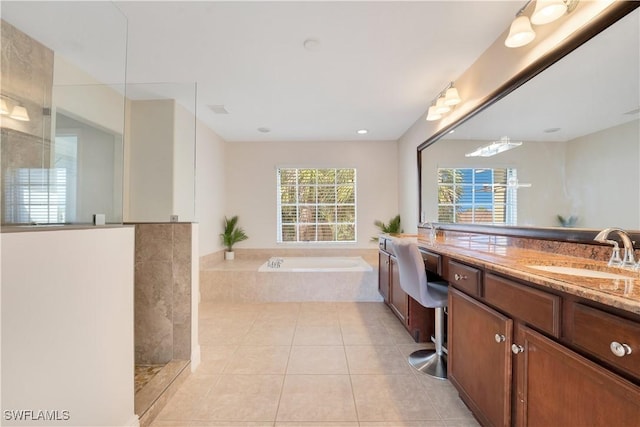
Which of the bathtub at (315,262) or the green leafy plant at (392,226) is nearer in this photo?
the bathtub at (315,262)

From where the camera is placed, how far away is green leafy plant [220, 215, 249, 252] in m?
4.58

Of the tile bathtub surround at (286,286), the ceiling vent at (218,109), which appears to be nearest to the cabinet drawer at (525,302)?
the tile bathtub surround at (286,286)

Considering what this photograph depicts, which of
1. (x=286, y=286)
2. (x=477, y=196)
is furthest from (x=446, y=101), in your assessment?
(x=286, y=286)

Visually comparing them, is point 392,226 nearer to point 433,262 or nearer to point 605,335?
point 433,262

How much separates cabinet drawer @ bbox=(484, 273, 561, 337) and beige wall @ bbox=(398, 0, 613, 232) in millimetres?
1311

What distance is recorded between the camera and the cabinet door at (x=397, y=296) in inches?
98.3

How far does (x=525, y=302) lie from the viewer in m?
A: 1.05

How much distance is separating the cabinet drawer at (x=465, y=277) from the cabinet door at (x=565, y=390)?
309 millimetres

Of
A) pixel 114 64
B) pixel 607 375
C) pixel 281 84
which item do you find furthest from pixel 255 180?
pixel 607 375

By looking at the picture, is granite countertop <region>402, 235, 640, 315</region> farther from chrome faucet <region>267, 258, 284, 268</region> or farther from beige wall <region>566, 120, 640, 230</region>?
chrome faucet <region>267, 258, 284, 268</region>

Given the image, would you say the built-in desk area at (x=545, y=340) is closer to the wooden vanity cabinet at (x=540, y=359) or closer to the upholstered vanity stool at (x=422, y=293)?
the wooden vanity cabinet at (x=540, y=359)

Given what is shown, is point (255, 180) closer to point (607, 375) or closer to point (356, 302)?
point (356, 302)

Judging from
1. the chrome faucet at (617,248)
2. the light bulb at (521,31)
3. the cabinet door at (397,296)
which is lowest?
the cabinet door at (397,296)

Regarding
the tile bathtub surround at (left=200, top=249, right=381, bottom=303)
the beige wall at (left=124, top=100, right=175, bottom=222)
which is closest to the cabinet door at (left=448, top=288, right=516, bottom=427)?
the tile bathtub surround at (left=200, top=249, right=381, bottom=303)
